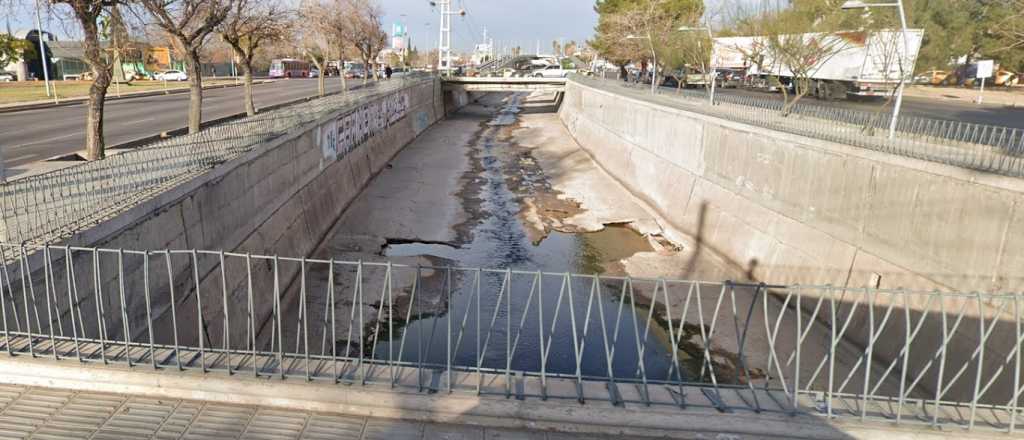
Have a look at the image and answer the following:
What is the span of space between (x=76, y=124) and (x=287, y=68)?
69.9m

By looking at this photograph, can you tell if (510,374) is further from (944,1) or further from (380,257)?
(944,1)

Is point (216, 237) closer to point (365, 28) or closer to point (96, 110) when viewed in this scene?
point (96, 110)

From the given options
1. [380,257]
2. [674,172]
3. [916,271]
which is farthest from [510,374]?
[674,172]

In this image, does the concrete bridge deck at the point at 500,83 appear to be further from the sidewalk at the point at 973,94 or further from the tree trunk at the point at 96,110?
the tree trunk at the point at 96,110

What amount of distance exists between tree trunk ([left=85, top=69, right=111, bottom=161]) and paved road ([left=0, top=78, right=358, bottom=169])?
4.36m

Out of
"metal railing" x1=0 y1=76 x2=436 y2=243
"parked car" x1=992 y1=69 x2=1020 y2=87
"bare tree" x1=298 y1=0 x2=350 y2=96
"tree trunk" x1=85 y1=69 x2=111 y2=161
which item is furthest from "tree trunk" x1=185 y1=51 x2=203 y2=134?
"parked car" x1=992 y1=69 x2=1020 y2=87

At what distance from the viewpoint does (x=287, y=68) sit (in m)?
95.1

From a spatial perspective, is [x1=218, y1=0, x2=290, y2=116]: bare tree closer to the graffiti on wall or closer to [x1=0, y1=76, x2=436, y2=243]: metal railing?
the graffiti on wall

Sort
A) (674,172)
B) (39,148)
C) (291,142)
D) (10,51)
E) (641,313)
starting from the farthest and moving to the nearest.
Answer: (10,51), (674,172), (39,148), (291,142), (641,313)

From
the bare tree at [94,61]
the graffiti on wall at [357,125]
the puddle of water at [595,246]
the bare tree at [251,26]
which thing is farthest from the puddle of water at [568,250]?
the bare tree at [251,26]

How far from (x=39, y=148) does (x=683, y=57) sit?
41.7 meters

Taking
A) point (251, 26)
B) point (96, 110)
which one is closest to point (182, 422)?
point (96, 110)

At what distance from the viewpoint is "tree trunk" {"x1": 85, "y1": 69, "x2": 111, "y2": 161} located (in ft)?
48.1

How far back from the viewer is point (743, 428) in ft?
20.8
